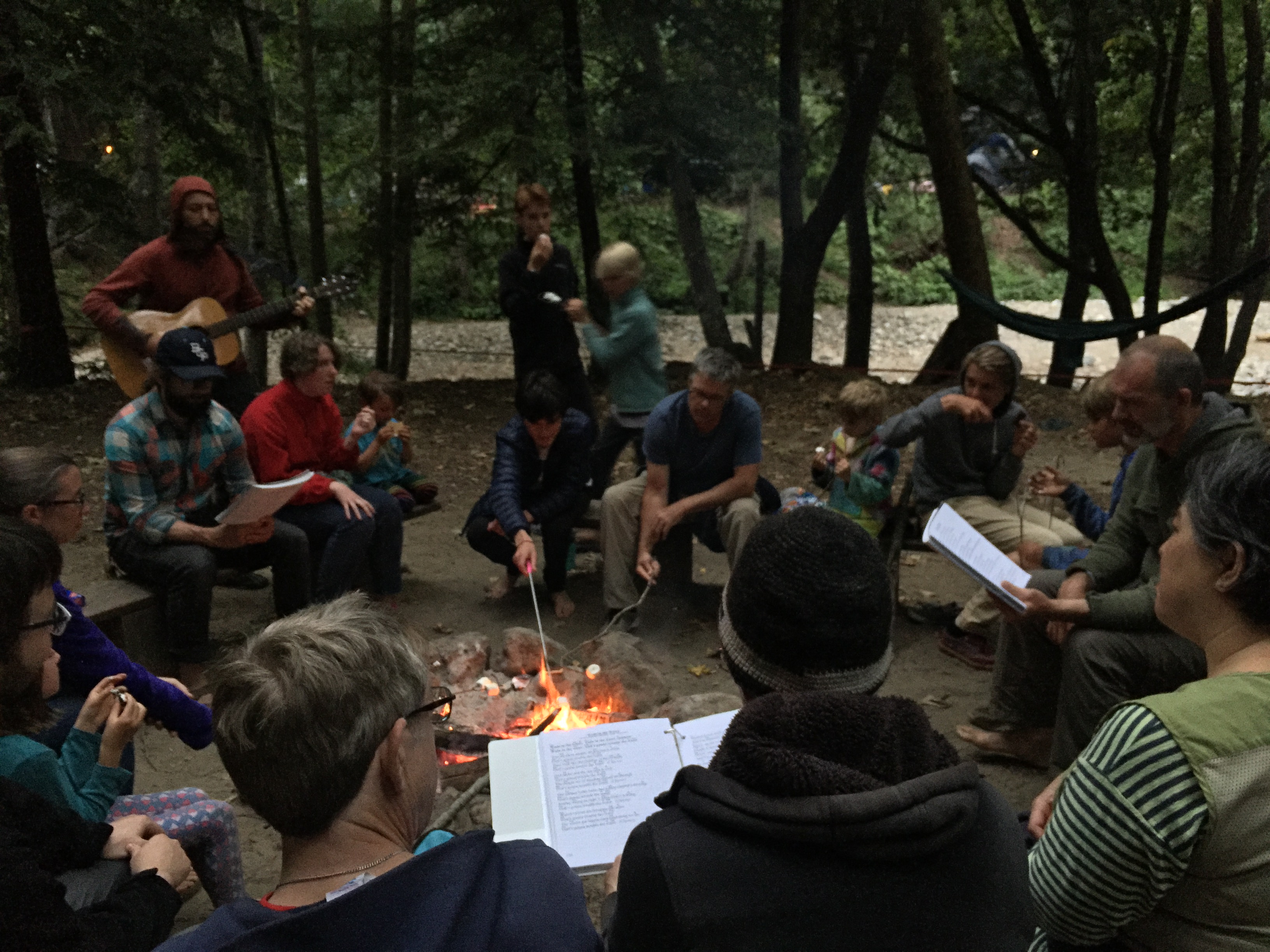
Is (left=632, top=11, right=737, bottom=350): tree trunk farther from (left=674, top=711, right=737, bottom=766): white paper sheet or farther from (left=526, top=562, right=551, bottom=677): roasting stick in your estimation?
(left=674, top=711, right=737, bottom=766): white paper sheet

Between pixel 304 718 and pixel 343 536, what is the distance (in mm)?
3283

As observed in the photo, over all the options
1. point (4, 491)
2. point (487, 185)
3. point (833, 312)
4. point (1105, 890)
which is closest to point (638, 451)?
point (4, 491)

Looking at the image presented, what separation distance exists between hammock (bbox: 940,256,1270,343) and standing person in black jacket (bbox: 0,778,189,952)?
6724mm

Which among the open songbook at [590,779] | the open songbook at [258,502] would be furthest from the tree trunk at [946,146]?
the open songbook at [590,779]

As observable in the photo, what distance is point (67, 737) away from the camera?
2.58 m

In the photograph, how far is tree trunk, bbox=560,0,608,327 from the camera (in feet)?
→ 28.7

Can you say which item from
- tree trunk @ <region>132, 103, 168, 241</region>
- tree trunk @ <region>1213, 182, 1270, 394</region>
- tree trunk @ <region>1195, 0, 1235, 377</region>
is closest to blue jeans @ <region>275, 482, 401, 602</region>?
tree trunk @ <region>1213, 182, 1270, 394</region>

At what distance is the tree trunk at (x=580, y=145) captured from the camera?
8734mm

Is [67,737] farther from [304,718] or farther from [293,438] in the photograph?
[293,438]

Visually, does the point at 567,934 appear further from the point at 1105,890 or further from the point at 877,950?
the point at 1105,890

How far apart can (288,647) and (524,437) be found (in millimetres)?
3435

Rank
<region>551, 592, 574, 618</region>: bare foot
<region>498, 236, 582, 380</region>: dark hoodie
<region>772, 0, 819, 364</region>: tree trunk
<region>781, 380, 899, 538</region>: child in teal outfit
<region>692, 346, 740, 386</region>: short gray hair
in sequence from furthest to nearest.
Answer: <region>772, 0, 819, 364</region>: tree trunk → <region>498, 236, 582, 380</region>: dark hoodie → <region>551, 592, 574, 618</region>: bare foot → <region>781, 380, 899, 538</region>: child in teal outfit → <region>692, 346, 740, 386</region>: short gray hair

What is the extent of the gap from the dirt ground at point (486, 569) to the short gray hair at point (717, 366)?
117 cm

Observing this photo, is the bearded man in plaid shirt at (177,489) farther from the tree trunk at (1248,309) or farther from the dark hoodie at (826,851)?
the tree trunk at (1248,309)
